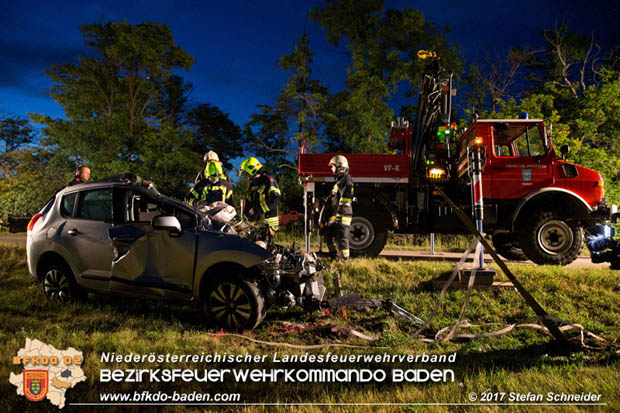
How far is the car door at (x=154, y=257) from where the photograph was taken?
420 centimetres

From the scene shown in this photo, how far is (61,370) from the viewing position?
314 centimetres

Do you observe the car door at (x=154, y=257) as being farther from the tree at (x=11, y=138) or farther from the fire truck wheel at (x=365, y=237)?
the tree at (x=11, y=138)

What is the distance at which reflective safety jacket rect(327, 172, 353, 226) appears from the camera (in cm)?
684

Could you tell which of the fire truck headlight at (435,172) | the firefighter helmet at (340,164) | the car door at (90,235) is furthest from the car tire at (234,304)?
the fire truck headlight at (435,172)

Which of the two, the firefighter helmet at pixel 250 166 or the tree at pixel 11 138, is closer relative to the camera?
the firefighter helmet at pixel 250 166

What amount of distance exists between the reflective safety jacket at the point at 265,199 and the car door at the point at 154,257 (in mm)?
2751

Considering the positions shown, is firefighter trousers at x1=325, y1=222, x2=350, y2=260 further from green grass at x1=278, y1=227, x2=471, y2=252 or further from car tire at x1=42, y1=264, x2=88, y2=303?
green grass at x1=278, y1=227, x2=471, y2=252

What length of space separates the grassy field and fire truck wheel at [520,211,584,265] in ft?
3.50

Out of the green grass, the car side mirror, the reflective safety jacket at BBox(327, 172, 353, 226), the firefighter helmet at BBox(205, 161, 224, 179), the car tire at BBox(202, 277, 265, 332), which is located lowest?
the car tire at BBox(202, 277, 265, 332)

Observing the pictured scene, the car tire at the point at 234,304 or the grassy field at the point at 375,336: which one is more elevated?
the car tire at the point at 234,304

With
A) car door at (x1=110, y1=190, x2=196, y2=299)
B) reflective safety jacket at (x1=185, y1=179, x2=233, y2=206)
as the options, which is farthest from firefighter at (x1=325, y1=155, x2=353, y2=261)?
car door at (x1=110, y1=190, x2=196, y2=299)

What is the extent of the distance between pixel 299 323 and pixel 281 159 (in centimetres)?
1821

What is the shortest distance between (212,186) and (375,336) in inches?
162

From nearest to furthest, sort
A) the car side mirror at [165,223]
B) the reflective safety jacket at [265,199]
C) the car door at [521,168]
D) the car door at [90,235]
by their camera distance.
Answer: the car side mirror at [165,223]
the car door at [90,235]
the reflective safety jacket at [265,199]
the car door at [521,168]
